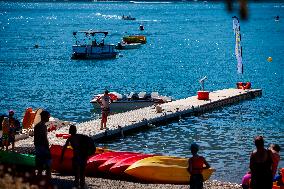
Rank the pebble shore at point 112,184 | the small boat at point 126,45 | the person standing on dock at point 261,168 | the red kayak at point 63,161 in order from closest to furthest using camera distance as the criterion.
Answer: the person standing on dock at point 261,168
the pebble shore at point 112,184
the red kayak at point 63,161
the small boat at point 126,45

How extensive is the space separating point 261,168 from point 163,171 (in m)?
6.41

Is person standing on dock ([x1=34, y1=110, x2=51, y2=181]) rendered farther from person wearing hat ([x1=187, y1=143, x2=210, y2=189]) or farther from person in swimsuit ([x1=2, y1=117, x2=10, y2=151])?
person in swimsuit ([x1=2, y1=117, x2=10, y2=151])

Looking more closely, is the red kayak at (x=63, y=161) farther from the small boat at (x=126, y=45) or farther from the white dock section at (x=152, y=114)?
the small boat at (x=126, y=45)

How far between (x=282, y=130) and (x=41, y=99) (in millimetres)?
19644

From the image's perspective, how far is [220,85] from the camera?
2354 inches

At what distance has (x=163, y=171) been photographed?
20.2 metres

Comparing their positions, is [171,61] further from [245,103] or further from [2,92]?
[245,103]

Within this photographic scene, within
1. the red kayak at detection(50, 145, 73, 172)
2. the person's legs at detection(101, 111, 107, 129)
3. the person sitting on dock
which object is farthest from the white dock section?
the person sitting on dock

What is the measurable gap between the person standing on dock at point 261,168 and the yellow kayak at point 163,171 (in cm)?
590

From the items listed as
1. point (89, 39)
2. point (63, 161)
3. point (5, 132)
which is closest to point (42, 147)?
point (63, 161)

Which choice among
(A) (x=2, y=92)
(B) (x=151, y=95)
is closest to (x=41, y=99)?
(A) (x=2, y=92)

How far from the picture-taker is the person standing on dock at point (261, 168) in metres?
13.9

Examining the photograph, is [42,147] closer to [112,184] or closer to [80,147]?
[80,147]

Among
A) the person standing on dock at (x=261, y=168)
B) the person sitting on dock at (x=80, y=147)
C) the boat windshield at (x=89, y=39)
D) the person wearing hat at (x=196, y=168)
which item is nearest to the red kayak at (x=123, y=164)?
the person sitting on dock at (x=80, y=147)
